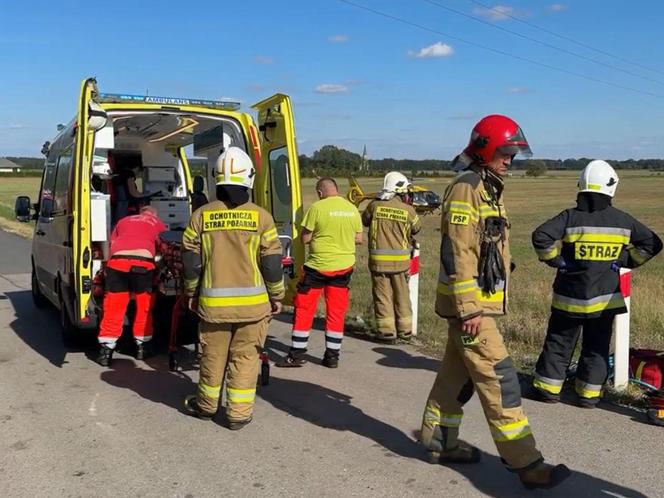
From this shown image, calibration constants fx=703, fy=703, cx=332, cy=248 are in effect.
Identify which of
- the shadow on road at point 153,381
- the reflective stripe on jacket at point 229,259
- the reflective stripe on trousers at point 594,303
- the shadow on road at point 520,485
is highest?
the reflective stripe on jacket at point 229,259

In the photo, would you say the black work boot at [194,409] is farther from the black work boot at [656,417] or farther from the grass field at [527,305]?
the black work boot at [656,417]

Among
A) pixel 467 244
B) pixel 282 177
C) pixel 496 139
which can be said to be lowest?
pixel 467 244

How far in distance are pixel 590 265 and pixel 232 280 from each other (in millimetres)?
2630

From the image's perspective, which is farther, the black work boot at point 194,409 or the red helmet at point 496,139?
the black work boot at point 194,409

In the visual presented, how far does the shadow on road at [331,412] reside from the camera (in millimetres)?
4488

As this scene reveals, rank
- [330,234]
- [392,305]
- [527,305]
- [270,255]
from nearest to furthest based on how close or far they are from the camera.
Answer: [270,255]
[330,234]
[392,305]
[527,305]

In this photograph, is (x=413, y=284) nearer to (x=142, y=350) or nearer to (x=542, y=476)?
(x=142, y=350)

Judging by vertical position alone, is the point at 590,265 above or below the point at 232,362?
above

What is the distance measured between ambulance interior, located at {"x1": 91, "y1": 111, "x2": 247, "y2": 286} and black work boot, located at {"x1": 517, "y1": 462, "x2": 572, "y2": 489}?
4.03 meters

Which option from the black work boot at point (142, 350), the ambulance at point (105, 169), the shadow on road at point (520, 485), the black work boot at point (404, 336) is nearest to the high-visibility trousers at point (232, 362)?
the shadow on road at point (520, 485)

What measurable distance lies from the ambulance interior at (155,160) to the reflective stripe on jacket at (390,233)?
171 centimetres

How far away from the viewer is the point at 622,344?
550cm

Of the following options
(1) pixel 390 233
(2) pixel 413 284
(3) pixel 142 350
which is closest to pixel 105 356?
(3) pixel 142 350

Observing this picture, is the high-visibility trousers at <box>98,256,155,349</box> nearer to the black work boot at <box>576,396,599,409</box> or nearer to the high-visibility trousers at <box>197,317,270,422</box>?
the high-visibility trousers at <box>197,317,270,422</box>
